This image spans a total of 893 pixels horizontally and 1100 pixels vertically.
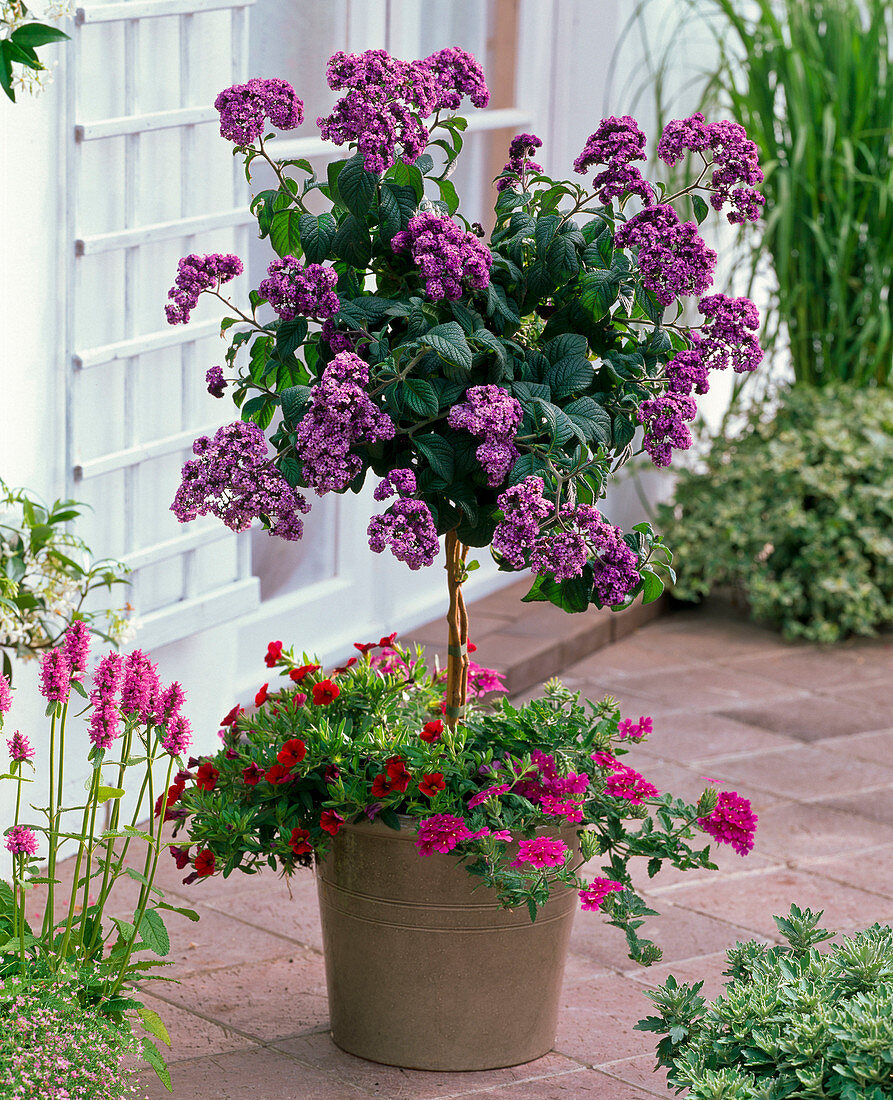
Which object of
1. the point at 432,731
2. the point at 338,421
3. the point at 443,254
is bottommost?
the point at 432,731

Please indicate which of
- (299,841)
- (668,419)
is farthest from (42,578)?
(668,419)

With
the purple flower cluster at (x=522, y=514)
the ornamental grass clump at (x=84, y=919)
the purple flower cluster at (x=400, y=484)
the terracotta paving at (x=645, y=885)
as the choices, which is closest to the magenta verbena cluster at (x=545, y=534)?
the purple flower cluster at (x=522, y=514)

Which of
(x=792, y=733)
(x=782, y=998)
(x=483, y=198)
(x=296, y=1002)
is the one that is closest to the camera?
(x=782, y=998)

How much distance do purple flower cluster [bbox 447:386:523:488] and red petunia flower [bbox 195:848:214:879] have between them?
728 mm

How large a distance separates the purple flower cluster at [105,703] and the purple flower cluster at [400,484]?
0.41 m

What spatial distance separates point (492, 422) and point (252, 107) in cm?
56

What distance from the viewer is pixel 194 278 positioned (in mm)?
2020

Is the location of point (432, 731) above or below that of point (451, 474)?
below

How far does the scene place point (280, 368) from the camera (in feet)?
6.95

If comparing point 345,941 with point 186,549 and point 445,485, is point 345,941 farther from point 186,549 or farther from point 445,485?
point 186,549

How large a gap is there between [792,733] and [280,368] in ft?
8.00

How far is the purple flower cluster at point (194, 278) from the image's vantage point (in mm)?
2021

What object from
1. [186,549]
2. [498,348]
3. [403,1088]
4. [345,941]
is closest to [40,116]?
[186,549]

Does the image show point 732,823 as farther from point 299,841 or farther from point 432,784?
point 299,841
